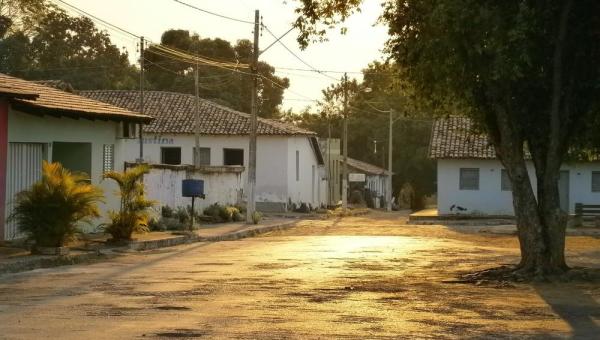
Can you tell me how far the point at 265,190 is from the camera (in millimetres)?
55844

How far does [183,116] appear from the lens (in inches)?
2234

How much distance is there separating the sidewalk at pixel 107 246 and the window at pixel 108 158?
7.60 feet

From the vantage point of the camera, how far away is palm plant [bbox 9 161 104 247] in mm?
20078

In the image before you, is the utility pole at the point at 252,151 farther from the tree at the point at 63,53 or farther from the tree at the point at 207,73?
the tree at the point at 207,73

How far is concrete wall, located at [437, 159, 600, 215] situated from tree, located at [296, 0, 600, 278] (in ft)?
103

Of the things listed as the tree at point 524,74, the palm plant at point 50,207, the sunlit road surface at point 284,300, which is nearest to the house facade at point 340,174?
the palm plant at point 50,207

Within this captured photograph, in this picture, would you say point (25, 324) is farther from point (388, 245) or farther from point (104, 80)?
point (104, 80)

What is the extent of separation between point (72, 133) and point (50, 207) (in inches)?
255

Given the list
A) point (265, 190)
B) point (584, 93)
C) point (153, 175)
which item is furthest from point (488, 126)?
point (265, 190)

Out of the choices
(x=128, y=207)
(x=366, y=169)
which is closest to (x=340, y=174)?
(x=366, y=169)

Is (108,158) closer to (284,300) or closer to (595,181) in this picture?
(284,300)

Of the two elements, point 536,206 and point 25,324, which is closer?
point 25,324

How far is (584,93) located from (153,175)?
19235 millimetres

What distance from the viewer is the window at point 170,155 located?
55281 mm
